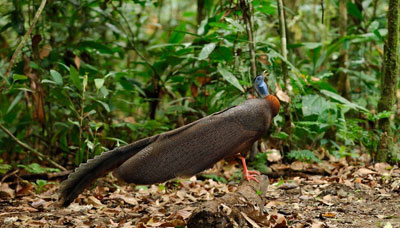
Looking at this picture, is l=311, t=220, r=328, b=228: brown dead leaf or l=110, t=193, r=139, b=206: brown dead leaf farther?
l=110, t=193, r=139, b=206: brown dead leaf

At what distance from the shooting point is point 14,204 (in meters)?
3.89

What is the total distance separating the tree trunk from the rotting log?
5.57 ft

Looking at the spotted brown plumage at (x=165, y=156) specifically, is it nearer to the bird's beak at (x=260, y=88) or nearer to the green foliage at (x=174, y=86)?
the bird's beak at (x=260, y=88)

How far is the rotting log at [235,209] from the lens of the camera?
2.39 m

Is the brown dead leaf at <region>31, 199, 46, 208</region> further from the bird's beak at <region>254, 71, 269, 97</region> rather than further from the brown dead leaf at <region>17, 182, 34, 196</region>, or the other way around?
the bird's beak at <region>254, 71, 269, 97</region>

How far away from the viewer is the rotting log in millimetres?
2393

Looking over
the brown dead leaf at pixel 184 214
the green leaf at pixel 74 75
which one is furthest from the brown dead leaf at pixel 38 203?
the brown dead leaf at pixel 184 214

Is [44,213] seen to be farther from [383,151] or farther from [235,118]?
[383,151]

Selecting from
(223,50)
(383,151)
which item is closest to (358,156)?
(383,151)

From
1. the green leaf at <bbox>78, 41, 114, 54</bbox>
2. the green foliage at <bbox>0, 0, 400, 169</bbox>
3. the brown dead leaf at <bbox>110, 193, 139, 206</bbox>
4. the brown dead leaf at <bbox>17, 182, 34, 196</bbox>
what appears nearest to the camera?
the brown dead leaf at <bbox>110, 193, 139, 206</bbox>

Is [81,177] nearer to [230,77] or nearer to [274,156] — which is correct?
[230,77]

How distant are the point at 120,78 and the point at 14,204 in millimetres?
1976

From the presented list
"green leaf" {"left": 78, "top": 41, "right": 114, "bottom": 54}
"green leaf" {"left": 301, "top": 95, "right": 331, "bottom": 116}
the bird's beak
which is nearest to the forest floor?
"green leaf" {"left": 301, "top": 95, "right": 331, "bottom": 116}

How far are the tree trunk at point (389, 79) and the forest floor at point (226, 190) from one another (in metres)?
0.22
